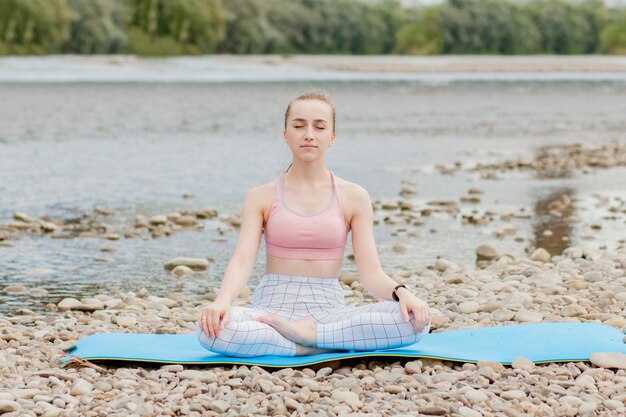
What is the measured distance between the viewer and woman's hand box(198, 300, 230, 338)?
5402 mm

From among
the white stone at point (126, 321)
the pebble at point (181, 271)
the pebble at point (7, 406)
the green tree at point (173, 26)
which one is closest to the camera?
the pebble at point (7, 406)

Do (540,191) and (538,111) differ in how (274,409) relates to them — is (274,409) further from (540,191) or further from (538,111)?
(538,111)

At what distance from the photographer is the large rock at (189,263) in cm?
948

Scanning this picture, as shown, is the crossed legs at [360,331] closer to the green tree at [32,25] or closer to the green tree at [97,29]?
the green tree at [32,25]

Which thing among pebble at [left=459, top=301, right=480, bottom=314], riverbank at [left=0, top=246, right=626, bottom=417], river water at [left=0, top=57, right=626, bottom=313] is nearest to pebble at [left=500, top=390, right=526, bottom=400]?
riverbank at [left=0, top=246, right=626, bottom=417]

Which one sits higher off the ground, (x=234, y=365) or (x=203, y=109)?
(x=234, y=365)

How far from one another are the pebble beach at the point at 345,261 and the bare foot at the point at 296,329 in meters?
0.16

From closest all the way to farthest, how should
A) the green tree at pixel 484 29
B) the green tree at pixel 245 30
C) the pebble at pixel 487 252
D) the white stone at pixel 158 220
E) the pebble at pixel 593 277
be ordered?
the pebble at pixel 593 277
the pebble at pixel 487 252
the white stone at pixel 158 220
the green tree at pixel 245 30
the green tree at pixel 484 29

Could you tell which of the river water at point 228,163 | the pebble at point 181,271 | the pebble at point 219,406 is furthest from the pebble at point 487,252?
the pebble at point 219,406

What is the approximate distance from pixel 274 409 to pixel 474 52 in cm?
6860

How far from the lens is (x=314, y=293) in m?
5.79

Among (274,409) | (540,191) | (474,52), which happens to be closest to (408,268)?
(274,409)

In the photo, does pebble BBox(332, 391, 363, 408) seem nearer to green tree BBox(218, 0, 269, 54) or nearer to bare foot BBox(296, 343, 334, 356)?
bare foot BBox(296, 343, 334, 356)

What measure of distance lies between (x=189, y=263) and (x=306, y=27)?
61657 millimetres
